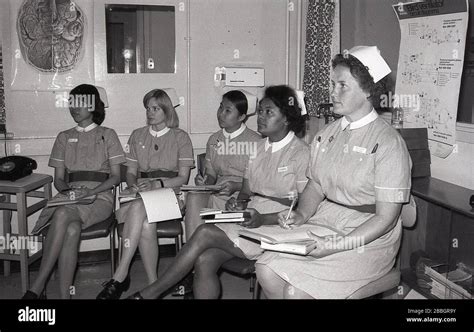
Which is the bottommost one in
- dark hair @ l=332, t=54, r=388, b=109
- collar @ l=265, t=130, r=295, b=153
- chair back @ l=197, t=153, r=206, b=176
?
chair back @ l=197, t=153, r=206, b=176

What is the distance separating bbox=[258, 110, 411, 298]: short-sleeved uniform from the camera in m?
2.09

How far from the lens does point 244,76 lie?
3936 millimetres

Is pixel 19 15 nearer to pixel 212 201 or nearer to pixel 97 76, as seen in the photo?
pixel 97 76

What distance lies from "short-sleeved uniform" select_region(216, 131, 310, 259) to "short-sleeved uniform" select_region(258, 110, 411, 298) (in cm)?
32

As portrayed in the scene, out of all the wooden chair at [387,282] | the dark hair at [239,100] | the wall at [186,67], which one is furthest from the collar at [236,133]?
the wooden chair at [387,282]

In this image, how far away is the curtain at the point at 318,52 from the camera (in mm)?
3566

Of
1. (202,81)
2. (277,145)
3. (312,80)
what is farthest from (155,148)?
(312,80)

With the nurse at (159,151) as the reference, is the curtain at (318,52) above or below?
above

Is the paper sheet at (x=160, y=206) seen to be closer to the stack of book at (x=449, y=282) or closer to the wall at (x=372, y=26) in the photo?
the stack of book at (x=449, y=282)

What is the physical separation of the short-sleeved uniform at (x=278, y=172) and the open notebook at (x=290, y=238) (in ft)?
1.33

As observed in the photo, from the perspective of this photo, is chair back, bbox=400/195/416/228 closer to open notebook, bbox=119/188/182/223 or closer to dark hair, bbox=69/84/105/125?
open notebook, bbox=119/188/182/223

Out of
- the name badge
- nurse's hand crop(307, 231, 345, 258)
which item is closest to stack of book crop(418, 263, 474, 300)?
nurse's hand crop(307, 231, 345, 258)

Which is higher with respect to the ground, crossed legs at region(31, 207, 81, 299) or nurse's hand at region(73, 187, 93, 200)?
nurse's hand at region(73, 187, 93, 200)

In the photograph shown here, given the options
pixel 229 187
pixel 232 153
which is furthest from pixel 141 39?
pixel 229 187
